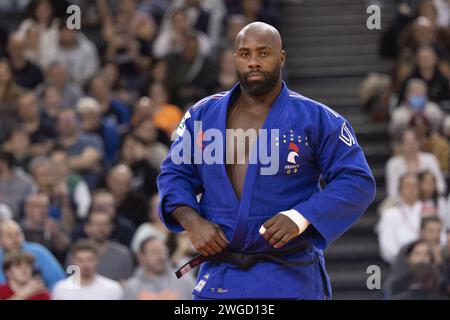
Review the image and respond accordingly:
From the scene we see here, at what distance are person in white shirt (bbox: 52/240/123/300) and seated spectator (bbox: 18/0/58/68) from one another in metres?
4.17


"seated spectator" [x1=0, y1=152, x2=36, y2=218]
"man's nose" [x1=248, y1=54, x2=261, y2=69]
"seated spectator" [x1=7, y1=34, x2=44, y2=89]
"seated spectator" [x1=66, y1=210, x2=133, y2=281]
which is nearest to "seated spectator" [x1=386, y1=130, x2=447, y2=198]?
"seated spectator" [x1=66, y1=210, x2=133, y2=281]

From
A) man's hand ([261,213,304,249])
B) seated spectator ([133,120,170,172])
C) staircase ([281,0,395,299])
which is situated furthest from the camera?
seated spectator ([133,120,170,172])

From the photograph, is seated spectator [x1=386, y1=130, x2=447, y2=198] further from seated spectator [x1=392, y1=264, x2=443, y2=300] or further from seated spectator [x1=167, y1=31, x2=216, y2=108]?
seated spectator [x1=167, y1=31, x2=216, y2=108]

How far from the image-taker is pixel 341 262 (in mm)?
9414

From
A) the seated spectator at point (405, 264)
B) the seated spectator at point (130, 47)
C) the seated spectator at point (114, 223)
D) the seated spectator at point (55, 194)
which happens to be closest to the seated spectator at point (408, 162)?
the seated spectator at point (405, 264)

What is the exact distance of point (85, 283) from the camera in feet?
25.9

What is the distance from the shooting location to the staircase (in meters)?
9.38

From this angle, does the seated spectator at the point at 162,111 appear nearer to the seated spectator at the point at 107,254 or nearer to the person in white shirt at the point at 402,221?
the seated spectator at the point at 107,254

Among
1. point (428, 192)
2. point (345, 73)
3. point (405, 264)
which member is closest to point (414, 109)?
point (428, 192)

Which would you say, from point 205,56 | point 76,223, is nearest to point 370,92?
point 205,56

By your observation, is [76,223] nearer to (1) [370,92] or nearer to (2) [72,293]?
(2) [72,293]

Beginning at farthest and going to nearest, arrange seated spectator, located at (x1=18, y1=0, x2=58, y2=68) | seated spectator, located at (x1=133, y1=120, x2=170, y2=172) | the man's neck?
seated spectator, located at (x1=18, y1=0, x2=58, y2=68) < seated spectator, located at (x1=133, y1=120, x2=170, y2=172) < the man's neck

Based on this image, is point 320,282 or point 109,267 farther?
point 109,267
